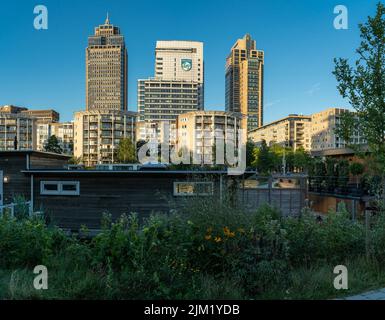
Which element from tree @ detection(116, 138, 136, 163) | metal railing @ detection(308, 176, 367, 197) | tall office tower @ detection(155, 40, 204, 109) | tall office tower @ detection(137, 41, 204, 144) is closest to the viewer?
metal railing @ detection(308, 176, 367, 197)

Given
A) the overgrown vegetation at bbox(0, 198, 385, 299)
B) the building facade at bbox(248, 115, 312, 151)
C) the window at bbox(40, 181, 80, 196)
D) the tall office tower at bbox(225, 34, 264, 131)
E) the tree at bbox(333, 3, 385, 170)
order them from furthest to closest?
1. the tall office tower at bbox(225, 34, 264, 131)
2. the building facade at bbox(248, 115, 312, 151)
3. the window at bbox(40, 181, 80, 196)
4. the tree at bbox(333, 3, 385, 170)
5. the overgrown vegetation at bbox(0, 198, 385, 299)

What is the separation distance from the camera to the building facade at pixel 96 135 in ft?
278

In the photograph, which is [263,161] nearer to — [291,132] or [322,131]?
[322,131]

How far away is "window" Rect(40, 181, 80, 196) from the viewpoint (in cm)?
1234

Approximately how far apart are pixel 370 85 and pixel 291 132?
12497cm

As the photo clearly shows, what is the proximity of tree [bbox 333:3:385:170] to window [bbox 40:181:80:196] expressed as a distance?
1073 centimetres

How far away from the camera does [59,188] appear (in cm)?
1249

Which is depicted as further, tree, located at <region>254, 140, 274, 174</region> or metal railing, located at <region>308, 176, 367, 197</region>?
tree, located at <region>254, 140, 274, 174</region>

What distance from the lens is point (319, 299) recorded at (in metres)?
3.47

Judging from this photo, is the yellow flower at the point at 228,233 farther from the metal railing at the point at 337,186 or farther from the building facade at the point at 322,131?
the building facade at the point at 322,131

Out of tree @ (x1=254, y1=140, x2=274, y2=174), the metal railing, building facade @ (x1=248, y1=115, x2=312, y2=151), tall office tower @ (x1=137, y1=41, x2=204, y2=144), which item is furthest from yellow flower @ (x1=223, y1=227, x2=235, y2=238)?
building facade @ (x1=248, y1=115, x2=312, y2=151)

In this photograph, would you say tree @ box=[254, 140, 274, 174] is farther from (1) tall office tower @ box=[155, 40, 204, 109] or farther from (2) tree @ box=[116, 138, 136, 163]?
(2) tree @ box=[116, 138, 136, 163]

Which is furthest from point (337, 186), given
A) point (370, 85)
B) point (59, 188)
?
point (59, 188)
